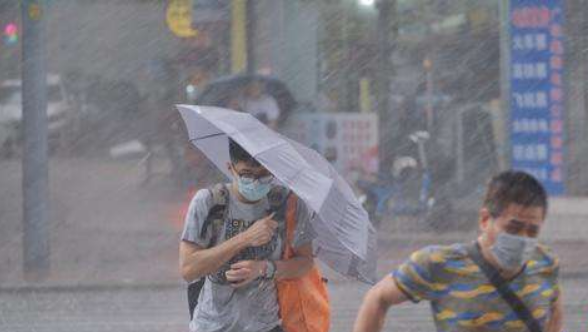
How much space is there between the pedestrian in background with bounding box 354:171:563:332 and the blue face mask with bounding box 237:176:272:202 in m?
1.03

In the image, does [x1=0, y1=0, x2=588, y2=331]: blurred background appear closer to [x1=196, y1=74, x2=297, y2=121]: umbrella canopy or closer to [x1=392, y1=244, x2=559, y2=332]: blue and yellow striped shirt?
[x1=196, y1=74, x2=297, y2=121]: umbrella canopy

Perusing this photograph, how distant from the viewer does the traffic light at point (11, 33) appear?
14.6 m

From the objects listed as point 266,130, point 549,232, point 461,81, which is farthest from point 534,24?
point 266,130

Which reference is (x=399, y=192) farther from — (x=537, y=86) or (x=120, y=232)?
(x=120, y=232)

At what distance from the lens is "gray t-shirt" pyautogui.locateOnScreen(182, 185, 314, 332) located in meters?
4.27

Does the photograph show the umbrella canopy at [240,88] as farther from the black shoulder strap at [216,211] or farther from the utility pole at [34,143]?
the black shoulder strap at [216,211]

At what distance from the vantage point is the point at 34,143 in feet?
35.2

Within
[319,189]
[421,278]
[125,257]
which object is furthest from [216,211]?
[125,257]

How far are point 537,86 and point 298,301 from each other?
8330mm

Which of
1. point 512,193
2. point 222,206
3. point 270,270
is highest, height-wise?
point 512,193

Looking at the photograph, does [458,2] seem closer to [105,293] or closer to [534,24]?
[534,24]

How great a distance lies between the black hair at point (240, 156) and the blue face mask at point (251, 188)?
6 cm

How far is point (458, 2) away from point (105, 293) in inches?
293

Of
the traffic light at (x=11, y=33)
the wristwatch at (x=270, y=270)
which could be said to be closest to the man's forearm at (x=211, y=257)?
the wristwatch at (x=270, y=270)
